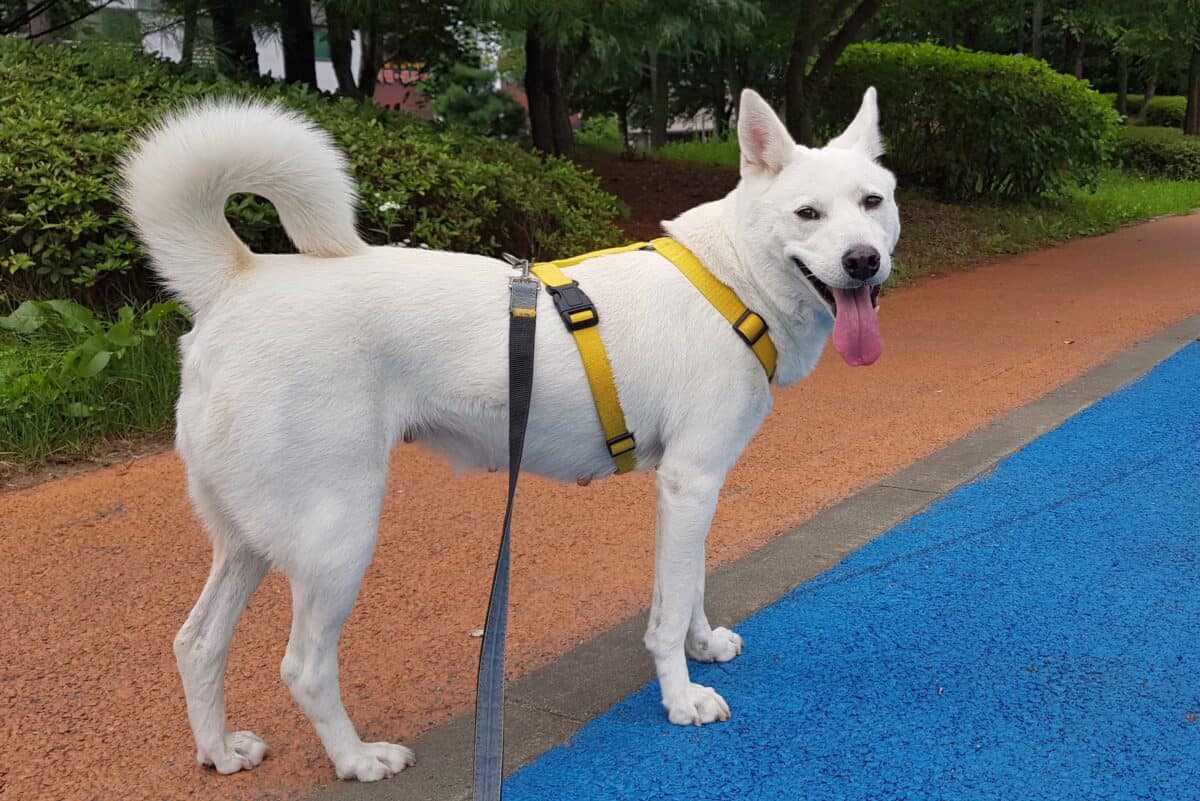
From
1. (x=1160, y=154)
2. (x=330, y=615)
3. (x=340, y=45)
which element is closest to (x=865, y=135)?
(x=330, y=615)

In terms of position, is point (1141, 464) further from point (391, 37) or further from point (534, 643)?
point (391, 37)

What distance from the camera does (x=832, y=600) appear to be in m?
3.89

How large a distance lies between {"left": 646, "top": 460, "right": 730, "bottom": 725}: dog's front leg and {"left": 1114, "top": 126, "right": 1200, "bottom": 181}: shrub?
942 inches

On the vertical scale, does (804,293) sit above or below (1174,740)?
above

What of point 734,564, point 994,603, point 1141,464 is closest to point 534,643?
point 734,564

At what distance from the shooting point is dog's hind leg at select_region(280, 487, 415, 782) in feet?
8.75

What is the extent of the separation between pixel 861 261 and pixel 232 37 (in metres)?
8.65

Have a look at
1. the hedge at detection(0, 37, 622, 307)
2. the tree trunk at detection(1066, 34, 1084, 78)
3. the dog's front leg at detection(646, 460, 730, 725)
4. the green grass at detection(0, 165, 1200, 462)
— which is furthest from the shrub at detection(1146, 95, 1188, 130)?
the dog's front leg at detection(646, 460, 730, 725)

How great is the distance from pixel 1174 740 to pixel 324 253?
8.95ft

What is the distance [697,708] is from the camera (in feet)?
10.2

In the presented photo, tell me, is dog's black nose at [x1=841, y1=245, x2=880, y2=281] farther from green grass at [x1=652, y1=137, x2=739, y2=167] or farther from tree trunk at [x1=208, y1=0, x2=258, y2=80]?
green grass at [x1=652, y1=137, x2=739, y2=167]

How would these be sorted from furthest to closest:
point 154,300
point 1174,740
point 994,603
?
1. point 154,300
2. point 994,603
3. point 1174,740

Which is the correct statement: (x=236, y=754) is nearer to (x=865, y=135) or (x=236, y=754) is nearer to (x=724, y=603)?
(x=724, y=603)

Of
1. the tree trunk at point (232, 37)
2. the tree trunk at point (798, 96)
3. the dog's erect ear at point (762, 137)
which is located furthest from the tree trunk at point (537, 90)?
the dog's erect ear at point (762, 137)
